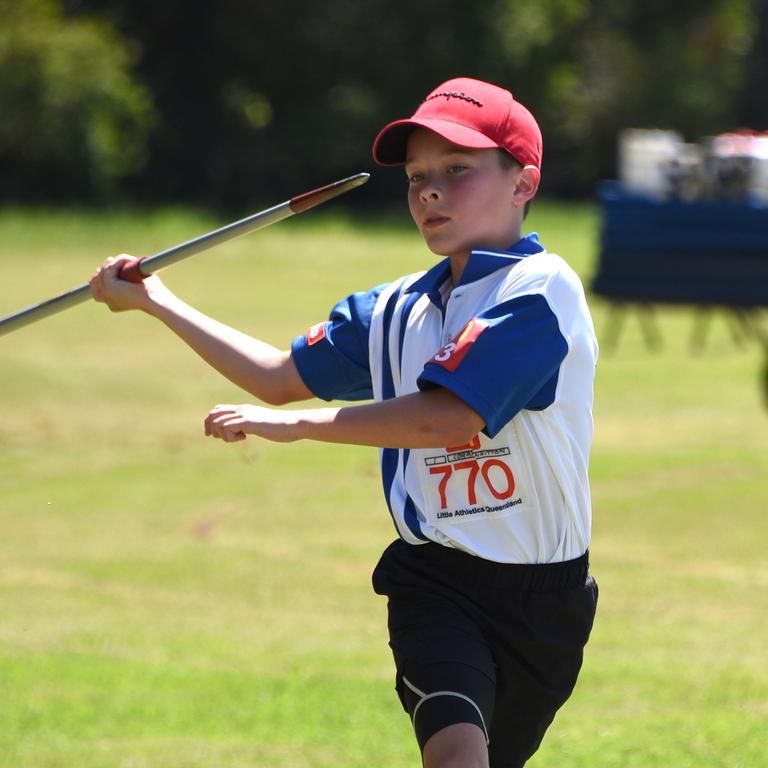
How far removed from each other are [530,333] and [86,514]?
6063 millimetres

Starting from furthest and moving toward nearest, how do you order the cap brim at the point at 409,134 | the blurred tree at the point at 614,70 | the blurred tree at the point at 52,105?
1. the blurred tree at the point at 614,70
2. the blurred tree at the point at 52,105
3. the cap brim at the point at 409,134

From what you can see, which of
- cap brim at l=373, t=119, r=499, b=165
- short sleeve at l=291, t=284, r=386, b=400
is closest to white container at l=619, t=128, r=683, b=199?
short sleeve at l=291, t=284, r=386, b=400

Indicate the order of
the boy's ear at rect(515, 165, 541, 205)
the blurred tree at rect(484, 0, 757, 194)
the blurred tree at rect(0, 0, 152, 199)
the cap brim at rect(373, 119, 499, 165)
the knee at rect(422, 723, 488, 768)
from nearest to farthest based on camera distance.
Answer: the knee at rect(422, 723, 488, 768) < the cap brim at rect(373, 119, 499, 165) < the boy's ear at rect(515, 165, 541, 205) < the blurred tree at rect(0, 0, 152, 199) < the blurred tree at rect(484, 0, 757, 194)

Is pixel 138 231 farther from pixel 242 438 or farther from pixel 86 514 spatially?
pixel 242 438

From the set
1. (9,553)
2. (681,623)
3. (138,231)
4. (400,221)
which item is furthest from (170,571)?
(400,221)

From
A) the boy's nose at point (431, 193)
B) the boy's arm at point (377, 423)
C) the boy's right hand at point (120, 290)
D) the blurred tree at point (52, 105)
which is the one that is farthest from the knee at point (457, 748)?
the blurred tree at point (52, 105)

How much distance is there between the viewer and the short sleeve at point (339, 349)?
3613 mm

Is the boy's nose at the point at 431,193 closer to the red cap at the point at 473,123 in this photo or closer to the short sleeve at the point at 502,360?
the red cap at the point at 473,123

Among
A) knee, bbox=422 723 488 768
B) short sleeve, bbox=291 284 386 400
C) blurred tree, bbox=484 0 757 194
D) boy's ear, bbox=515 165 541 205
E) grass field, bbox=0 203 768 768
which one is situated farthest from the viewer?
blurred tree, bbox=484 0 757 194

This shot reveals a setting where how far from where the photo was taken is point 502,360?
3084 mm

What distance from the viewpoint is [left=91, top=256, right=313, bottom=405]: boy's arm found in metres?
3.62

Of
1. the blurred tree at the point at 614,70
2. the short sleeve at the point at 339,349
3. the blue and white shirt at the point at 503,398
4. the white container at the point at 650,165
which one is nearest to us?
the blue and white shirt at the point at 503,398

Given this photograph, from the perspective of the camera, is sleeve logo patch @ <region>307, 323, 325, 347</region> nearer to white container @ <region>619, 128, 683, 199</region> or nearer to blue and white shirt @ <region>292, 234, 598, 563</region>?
blue and white shirt @ <region>292, 234, 598, 563</region>

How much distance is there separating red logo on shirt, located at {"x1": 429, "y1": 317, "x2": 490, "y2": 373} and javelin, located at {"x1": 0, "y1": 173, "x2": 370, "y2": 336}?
16.2 inches
